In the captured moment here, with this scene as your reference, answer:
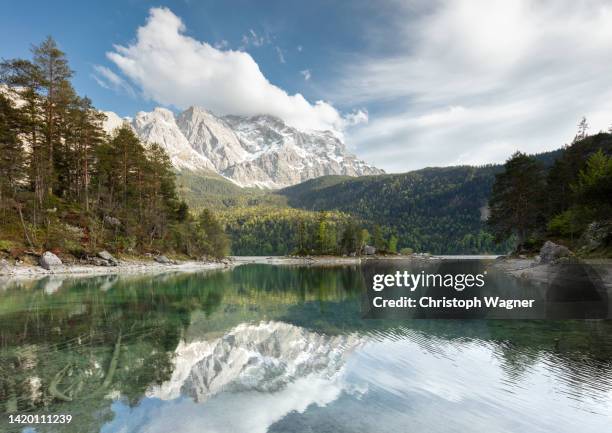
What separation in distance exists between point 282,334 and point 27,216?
175ft

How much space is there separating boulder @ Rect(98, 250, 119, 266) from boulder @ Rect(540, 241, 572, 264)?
6562 centimetres

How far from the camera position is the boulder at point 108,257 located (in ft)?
194

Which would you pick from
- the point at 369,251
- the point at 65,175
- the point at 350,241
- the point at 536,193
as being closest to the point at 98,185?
the point at 65,175

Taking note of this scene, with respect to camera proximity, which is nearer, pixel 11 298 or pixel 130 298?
pixel 11 298

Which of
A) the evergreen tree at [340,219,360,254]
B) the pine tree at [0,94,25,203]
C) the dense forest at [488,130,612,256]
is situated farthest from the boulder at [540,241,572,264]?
the evergreen tree at [340,219,360,254]

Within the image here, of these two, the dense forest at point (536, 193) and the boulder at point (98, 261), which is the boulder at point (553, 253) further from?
the boulder at point (98, 261)

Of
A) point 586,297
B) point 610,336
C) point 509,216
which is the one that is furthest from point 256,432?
point 509,216

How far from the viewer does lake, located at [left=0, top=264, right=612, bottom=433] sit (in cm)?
909

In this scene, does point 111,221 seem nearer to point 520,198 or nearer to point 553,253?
point 553,253

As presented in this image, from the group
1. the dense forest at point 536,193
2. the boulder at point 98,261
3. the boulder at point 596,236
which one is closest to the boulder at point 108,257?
the boulder at point 98,261

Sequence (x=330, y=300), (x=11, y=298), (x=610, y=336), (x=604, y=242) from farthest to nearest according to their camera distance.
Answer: (x=604, y=242) → (x=330, y=300) → (x=11, y=298) → (x=610, y=336)

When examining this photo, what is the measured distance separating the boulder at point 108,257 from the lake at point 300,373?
125ft

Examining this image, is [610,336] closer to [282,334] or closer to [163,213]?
[282,334]

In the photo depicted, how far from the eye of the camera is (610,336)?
58.6 ft
